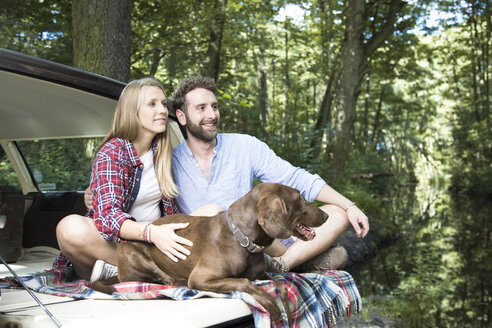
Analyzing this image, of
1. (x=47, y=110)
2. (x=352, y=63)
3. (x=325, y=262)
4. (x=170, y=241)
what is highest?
(x=352, y=63)

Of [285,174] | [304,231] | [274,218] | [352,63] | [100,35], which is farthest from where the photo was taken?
[352,63]

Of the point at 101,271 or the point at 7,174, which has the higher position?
the point at 7,174

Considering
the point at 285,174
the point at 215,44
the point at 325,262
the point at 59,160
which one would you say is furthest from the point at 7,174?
the point at 215,44

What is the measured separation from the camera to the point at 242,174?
12.5ft

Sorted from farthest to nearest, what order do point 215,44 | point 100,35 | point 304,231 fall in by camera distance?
1. point 215,44
2. point 100,35
3. point 304,231

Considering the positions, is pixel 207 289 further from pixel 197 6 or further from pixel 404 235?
pixel 404 235

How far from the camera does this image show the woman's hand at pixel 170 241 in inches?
108

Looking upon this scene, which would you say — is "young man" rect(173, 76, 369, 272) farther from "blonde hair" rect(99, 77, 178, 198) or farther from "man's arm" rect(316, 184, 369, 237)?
"blonde hair" rect(99, 77, 178, 198)

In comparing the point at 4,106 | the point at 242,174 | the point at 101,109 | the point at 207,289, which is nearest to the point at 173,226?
the point at 207,289

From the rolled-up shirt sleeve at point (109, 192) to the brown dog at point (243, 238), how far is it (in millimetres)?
332

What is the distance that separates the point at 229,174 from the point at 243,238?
124 centimetres

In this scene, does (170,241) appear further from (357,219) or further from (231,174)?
(357,219)

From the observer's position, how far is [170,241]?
9.07 feet

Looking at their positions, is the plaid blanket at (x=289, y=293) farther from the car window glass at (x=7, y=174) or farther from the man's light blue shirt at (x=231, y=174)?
the car window glass at (x=7, y=174)
